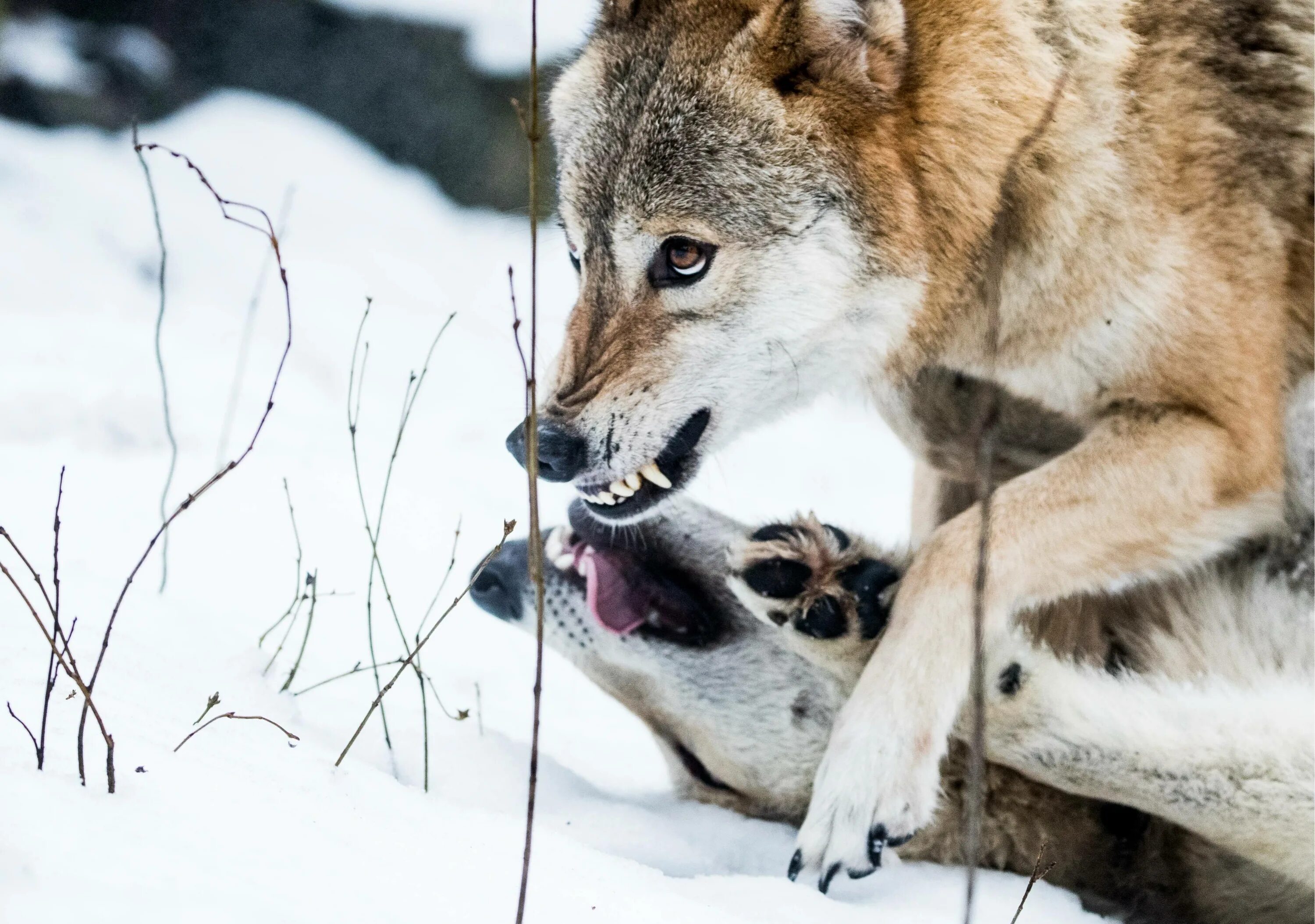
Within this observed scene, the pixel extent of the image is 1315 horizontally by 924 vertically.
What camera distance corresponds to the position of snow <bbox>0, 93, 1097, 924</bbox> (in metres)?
1.50

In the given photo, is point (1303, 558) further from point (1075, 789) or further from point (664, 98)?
point (664, 98)

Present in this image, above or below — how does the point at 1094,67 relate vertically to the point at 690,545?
above

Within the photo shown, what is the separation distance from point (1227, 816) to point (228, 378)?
3847 millimetres


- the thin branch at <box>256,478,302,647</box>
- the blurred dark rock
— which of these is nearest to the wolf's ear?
the thin branch at <box>256,478,302,647</box>

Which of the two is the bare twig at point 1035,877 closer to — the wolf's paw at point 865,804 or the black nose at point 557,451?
the wolf's paw at point 865,804

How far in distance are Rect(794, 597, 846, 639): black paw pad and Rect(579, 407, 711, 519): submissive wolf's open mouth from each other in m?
0.41

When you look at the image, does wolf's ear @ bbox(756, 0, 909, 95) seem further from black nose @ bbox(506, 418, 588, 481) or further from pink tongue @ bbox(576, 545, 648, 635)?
pink tongue @ bbox(576, 545, 648, 635)

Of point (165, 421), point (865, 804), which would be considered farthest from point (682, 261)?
point (165, 421)

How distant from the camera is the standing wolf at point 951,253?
240 centimetres

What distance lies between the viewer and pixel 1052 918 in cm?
211

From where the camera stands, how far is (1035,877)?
5.74 ft

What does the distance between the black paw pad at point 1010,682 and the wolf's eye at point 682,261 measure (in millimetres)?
1012

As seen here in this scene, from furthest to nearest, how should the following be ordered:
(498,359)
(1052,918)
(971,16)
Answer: (498,359) → (971,16) → (1052,918)

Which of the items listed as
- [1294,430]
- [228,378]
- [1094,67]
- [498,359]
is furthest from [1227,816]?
[498,359]
